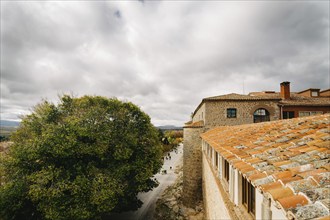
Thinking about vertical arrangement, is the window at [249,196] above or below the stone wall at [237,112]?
below

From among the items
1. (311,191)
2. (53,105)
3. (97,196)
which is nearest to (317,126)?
(311,191)

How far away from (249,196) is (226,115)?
16.6 meters

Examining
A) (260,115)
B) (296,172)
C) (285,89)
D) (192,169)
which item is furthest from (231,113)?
(296,172)

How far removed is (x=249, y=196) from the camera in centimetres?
382

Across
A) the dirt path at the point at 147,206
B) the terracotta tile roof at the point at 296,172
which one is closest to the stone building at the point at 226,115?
the dirt path at the point at 147,206

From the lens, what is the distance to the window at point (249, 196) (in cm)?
368

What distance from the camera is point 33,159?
36.6 ft

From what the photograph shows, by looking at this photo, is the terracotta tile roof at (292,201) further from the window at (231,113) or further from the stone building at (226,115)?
the window at (231,113)

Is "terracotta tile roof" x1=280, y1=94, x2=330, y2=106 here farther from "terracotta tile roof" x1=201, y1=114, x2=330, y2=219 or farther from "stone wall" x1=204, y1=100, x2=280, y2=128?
"terracotta tile roof" x1=201, y1=114, x2=330, y2=219

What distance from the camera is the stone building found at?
711 inches

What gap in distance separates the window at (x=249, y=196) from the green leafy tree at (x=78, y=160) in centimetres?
870

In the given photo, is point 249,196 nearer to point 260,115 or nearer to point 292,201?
point 292,201

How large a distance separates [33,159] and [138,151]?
6.54 m

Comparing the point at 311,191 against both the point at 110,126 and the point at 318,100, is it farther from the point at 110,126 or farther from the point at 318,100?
the point at 318,100
